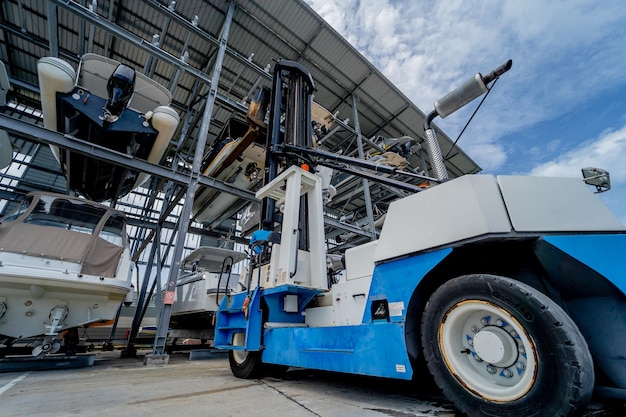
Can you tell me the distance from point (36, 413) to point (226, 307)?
1.61 metres

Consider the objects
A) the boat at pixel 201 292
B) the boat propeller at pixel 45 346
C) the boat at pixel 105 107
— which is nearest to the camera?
the boat propeller at pixel 45 346

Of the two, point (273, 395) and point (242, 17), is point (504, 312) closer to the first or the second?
point (273, 395)

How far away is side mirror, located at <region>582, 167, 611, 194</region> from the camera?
133 cm

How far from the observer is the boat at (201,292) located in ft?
16.3

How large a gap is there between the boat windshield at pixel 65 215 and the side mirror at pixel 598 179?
552 cm

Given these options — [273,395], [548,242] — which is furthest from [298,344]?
[548,242]

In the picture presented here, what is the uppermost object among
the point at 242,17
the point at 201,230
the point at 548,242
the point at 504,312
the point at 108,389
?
the point at 242,17

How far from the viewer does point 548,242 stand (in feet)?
3.66

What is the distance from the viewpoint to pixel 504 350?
1.10m

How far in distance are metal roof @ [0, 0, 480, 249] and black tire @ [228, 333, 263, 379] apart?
4.78m

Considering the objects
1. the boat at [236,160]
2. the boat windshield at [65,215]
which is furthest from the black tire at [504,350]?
the boat windshield at [65,215]

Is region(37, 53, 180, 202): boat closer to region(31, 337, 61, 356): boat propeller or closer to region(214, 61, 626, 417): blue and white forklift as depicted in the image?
region(31, 337, 61, 356): boat propeller

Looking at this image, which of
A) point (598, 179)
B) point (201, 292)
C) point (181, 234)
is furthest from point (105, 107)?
point (598, 179)

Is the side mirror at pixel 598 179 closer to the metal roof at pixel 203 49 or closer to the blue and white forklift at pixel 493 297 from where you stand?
the blue and white forklift at pixel 493 297
